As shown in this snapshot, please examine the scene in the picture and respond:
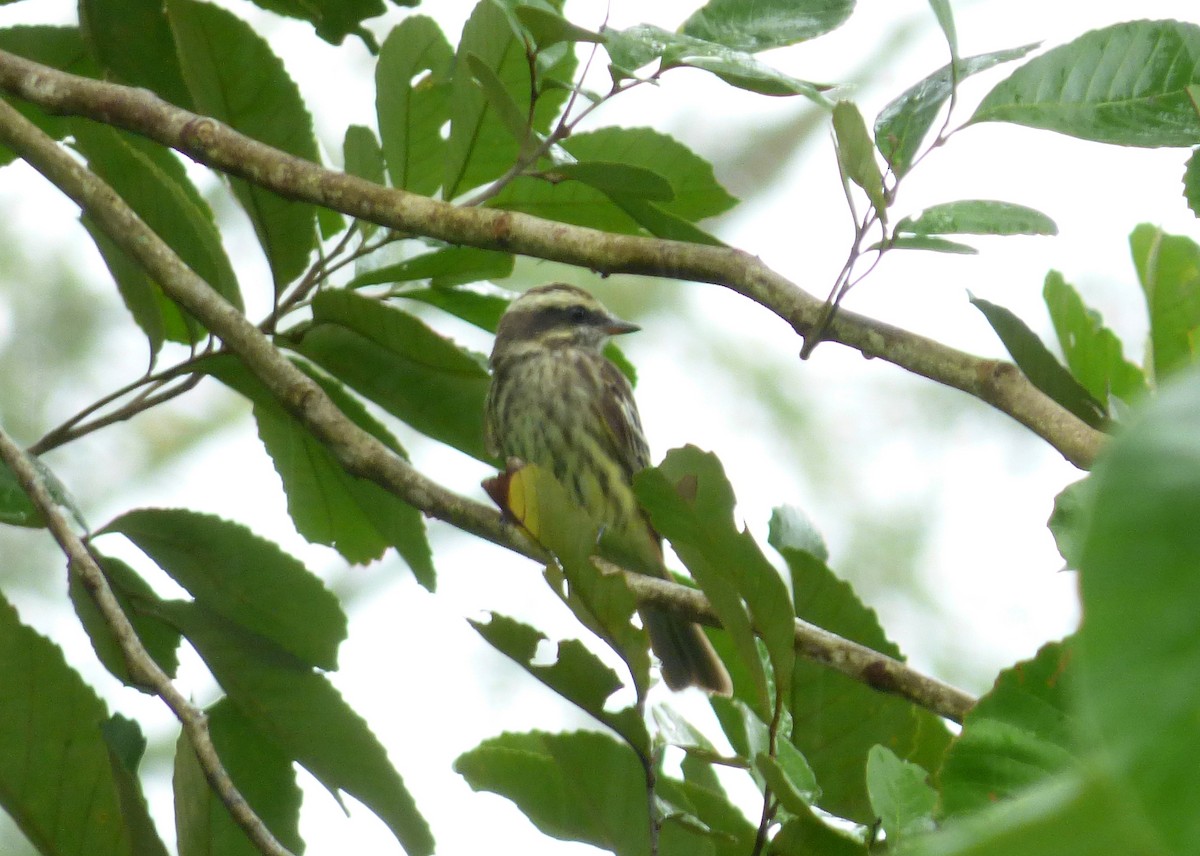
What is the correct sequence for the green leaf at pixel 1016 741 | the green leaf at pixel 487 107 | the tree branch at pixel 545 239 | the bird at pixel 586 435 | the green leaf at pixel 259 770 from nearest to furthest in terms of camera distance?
1. the green leaf at pixel 1016 741
2. the tree branch at pixel 545 239
3. the green leaf at pixel 259 770
4. the green leaf at pixel 487 107
5. the bird at pixel 586 435

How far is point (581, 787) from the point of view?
1.97m

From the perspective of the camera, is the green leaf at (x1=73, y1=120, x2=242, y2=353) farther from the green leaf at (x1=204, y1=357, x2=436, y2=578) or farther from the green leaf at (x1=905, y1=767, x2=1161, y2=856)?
the green leaf at (x1=905, y1=767, x2=1161, y2=856)

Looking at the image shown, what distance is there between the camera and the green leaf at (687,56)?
6.55 feet

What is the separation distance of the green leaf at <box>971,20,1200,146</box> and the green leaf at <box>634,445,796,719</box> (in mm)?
681

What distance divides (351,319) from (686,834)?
1407 mm

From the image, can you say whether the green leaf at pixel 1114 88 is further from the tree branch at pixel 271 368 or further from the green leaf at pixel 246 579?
the green leaf at pixel 246 579

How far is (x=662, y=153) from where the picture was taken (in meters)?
2.94

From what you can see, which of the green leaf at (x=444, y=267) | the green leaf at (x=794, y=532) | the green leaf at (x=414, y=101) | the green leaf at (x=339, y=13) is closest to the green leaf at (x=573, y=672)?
the green leaf at (x=794, y=532)

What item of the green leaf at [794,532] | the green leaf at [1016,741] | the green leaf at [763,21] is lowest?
the green leaf at [1016,741]

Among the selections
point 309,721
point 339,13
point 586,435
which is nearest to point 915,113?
point 339,13

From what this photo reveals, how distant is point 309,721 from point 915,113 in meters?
1.53

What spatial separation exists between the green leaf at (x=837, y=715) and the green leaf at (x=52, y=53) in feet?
6.63

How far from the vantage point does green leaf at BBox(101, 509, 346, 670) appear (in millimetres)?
2711

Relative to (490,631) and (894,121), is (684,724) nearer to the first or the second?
(490,631)
